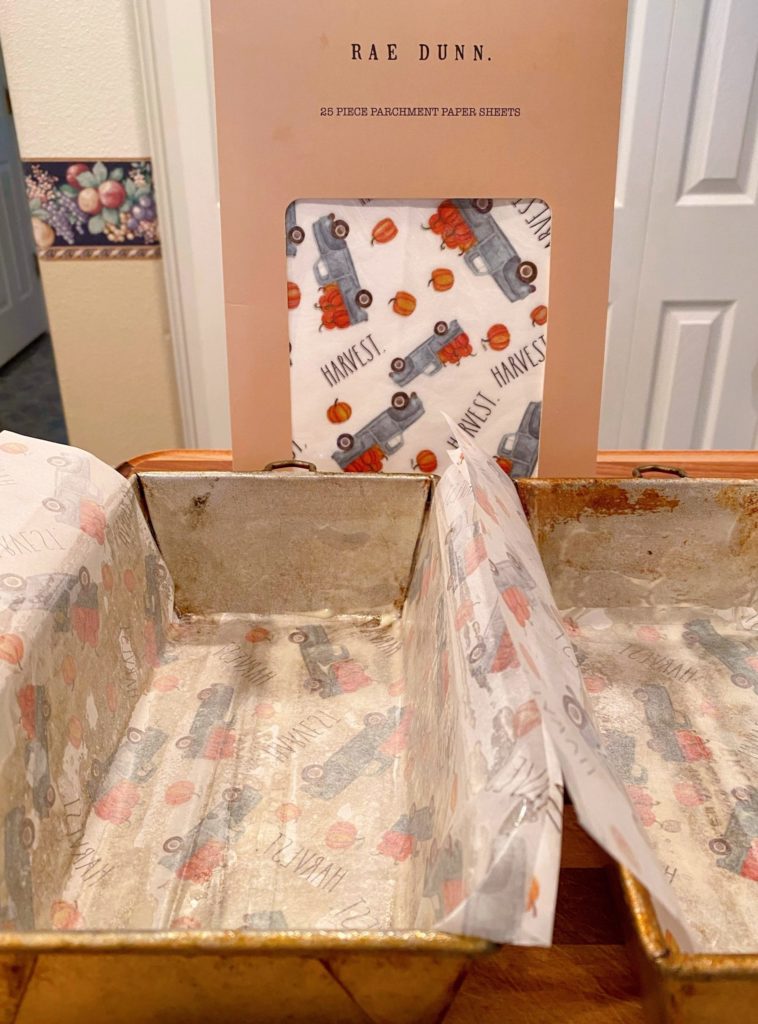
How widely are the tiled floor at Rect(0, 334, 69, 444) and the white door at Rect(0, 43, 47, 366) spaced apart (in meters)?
0.05

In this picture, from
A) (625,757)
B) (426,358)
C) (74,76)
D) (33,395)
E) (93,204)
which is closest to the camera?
(625,757)

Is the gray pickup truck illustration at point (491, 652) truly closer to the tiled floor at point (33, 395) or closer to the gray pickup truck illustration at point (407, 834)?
the gray pickup truck illustration at point (407, 834)

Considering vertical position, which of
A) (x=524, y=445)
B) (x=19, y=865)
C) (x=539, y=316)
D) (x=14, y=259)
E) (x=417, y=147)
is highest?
(x=417, y=147)

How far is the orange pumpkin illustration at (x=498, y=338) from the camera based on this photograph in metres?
0.61

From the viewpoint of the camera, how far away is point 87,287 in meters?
1.33

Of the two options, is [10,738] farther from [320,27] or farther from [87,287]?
[87,287]

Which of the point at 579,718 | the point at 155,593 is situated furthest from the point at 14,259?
the point at 579,718

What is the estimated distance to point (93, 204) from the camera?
1.29 m

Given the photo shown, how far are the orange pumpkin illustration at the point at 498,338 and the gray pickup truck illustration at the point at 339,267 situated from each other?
3.7 inches

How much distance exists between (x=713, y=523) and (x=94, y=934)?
534 mm

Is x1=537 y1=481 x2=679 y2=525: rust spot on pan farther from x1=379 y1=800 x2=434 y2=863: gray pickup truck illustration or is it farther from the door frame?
the door frame

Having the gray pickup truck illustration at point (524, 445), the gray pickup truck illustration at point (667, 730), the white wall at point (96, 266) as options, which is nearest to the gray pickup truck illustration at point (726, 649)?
the gray pickup truck illustration at point (667, 730)

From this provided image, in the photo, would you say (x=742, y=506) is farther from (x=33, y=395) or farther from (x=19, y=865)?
(x=33, y=395)

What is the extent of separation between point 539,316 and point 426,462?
0.15 m
